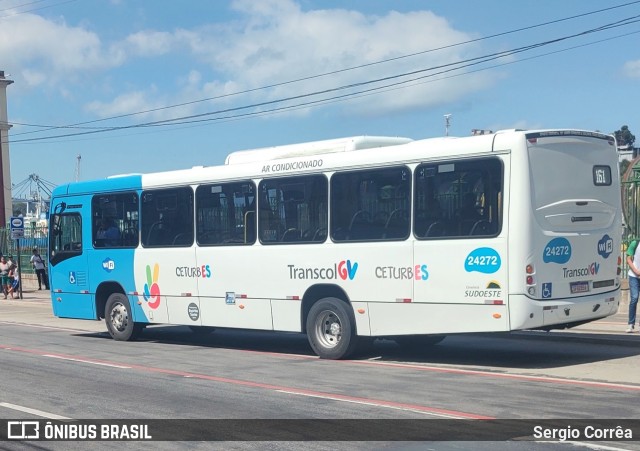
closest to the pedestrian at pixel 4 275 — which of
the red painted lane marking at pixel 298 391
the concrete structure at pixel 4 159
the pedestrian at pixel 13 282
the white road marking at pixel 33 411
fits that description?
the pedestrian at pixel 13 282

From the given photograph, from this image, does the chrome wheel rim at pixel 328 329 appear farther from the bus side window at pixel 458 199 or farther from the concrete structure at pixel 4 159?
the concrete structure at pixel 4 159

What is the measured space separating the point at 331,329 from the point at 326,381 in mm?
2413

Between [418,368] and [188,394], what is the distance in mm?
3626

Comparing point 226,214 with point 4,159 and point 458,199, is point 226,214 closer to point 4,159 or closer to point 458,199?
point 458,199

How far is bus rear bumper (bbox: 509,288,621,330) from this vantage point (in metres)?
11.9

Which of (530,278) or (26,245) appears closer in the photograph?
(530,278)

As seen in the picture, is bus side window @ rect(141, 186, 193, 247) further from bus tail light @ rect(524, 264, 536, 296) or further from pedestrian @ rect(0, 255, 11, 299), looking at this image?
pedestrian @ rect(0, 255, 11, 299)

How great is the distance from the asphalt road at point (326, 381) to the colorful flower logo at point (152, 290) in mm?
848

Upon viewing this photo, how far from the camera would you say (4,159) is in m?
68.6

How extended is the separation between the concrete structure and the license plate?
6119cm

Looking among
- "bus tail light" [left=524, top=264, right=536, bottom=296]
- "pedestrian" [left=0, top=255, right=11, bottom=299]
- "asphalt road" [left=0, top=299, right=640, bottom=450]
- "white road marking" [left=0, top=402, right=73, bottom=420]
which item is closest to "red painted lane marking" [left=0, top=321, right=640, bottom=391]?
"asphalt road" [left=0, top=299, right=640, bottom=450]

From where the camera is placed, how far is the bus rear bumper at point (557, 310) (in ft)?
39.0

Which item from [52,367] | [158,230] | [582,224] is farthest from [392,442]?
[158,230]

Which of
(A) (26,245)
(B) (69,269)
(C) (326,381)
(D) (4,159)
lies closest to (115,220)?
(B) (69,269)
